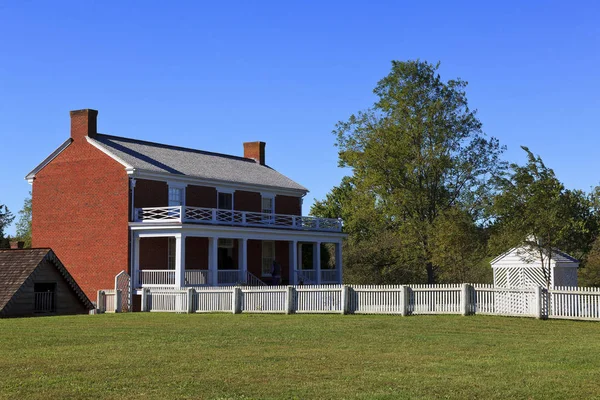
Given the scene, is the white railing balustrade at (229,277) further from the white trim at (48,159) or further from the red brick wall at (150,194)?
the white trim at (48,159)

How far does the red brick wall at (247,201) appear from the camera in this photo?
1852 inches

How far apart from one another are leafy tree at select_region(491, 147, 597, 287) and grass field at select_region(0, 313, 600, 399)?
9180 mm

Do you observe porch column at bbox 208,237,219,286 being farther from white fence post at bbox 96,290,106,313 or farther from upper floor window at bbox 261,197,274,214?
upper floor window at bbox 261,197,274,214

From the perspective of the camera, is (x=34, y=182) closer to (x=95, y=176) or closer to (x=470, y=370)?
(x=95, y=176)

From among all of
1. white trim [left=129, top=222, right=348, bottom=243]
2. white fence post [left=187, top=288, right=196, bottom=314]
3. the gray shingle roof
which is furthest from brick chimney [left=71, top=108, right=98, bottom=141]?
white fence post [left=187, top=288, right=196, bottom=314]

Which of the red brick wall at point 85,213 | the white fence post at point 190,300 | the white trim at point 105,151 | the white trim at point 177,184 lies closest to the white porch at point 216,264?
the red brick wall at point 85,213

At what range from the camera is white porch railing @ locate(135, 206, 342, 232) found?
40344mm

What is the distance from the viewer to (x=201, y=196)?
44.5 meters

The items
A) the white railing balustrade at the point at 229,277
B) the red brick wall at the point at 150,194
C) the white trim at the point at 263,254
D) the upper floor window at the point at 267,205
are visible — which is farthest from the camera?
the upper floor window at the point at 267,205

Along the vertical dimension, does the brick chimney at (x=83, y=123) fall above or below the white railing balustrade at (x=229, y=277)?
above

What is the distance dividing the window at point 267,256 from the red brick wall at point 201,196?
5174 millimetres

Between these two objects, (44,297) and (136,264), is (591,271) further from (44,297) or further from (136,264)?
(44,297)

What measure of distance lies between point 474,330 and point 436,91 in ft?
91.8

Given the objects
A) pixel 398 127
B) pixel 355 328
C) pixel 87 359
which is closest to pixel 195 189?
pixel 398 127
